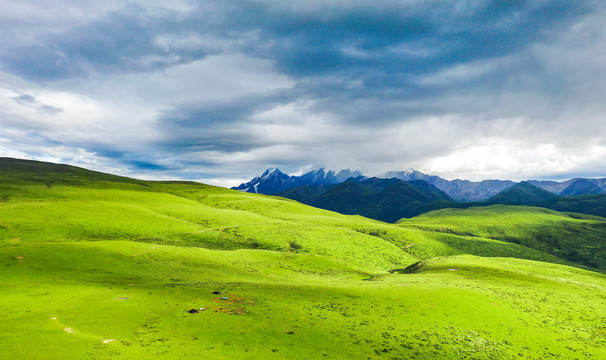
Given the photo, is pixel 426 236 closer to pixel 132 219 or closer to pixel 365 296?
pixel 365 296

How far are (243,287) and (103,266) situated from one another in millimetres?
32120

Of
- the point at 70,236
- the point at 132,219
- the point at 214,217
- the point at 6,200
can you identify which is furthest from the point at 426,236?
the point at 6,200

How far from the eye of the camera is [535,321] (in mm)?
38406

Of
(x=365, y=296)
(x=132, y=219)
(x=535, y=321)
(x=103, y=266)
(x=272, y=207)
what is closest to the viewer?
(x=535, y=321)

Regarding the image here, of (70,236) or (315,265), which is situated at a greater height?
(70,236)

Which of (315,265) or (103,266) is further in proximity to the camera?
(315,265)

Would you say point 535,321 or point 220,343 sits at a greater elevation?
point 220,343

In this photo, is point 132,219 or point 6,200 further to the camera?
point 6,200

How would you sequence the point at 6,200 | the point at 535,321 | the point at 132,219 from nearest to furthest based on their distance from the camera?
the point at 535,321 < the point at 132,219 < the point at 6,200

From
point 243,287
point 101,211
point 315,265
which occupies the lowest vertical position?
point 315,265

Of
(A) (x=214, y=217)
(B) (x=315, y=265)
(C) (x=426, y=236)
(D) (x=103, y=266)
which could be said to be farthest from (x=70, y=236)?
(C) (x=426, y=236)

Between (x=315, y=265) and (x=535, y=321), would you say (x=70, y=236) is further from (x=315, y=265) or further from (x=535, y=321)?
(x=535, y=321)

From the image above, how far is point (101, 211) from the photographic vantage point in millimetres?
107875

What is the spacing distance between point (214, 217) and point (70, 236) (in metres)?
53.7
